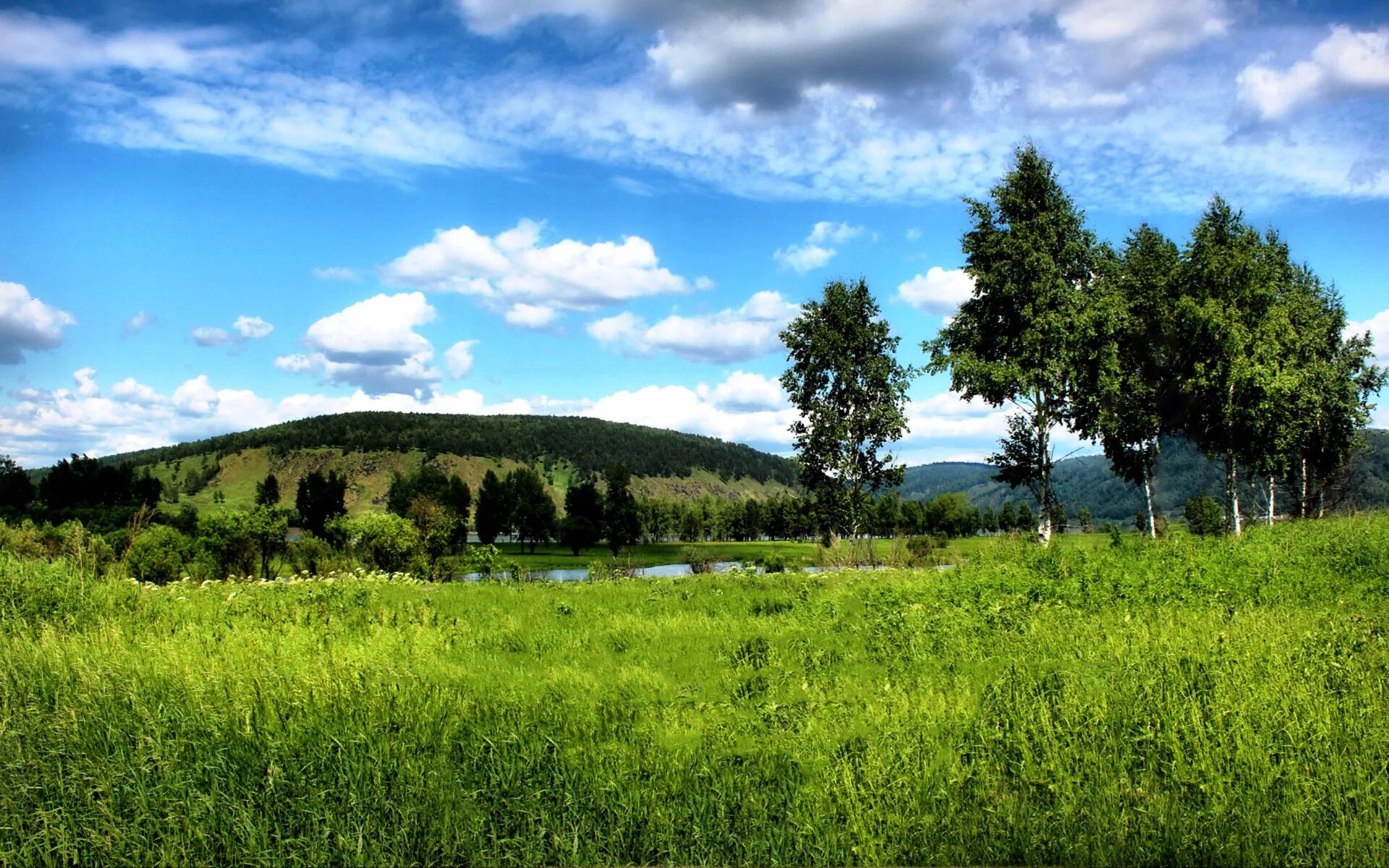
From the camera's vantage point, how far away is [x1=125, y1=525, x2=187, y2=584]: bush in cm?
6538

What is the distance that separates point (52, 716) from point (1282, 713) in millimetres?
13328

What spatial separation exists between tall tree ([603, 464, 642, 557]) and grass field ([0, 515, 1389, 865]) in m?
133

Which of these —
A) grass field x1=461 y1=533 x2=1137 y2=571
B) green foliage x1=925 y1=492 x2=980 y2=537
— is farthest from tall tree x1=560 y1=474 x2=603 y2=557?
green foliage x1=925 y1=492 x2=980 y2=537

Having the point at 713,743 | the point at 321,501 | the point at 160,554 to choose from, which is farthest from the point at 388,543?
the point at 321,501

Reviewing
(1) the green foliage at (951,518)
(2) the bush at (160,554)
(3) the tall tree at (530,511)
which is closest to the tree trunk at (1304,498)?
(2) the bush at (160,554)

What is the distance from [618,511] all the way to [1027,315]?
121474mm

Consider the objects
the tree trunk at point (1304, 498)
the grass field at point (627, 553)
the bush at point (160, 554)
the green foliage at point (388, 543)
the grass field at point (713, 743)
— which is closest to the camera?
the grass field at point (713, 743)

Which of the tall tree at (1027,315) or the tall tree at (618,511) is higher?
the tall tree at (1027,315)

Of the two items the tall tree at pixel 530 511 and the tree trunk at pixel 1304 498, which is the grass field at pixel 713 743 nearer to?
the tree trunk at pixel 1304 498

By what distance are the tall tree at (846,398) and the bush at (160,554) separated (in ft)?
173

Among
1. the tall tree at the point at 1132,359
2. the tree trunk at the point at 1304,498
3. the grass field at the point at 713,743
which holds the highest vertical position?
the tall tree at the point at 1132,359

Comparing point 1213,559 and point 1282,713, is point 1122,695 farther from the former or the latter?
point 1213,559

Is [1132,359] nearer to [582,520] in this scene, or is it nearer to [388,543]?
[388,543]

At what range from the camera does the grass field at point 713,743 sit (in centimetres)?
659
